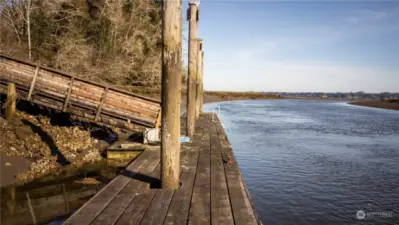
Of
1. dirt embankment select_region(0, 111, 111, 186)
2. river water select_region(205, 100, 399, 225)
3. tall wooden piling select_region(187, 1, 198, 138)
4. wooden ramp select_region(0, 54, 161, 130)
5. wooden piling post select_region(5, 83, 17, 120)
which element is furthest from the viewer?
tall wooden piling select_region(187, 1, 198, 138)

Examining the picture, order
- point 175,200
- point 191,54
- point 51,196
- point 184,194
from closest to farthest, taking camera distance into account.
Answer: point 175,200 < point 184,194 < point 51,196 < point 191,54

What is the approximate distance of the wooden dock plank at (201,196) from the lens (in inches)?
157

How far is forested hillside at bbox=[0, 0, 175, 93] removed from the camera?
14.7 meters

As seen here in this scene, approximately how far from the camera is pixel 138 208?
430 centimetres

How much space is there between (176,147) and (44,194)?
12.4ft

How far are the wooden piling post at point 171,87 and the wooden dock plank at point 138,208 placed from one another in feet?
1.26

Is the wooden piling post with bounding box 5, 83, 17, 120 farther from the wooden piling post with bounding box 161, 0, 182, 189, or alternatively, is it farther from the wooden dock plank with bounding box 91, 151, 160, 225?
the wooden piling post with bounding box 161, 0, 182, 189

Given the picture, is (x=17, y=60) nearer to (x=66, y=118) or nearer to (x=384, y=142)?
(x=66, y=118)

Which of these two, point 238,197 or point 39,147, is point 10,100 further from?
point 238,197

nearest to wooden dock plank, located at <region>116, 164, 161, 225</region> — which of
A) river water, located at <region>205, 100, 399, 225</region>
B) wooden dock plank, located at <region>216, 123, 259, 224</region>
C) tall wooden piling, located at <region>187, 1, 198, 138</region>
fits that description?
wooden dock plank, located at <region>216, 123, 259, 224</region>

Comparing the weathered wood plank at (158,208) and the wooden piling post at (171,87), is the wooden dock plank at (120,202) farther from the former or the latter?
the wooden piling post at (171,87)

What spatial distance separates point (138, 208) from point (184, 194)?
912 millimetres

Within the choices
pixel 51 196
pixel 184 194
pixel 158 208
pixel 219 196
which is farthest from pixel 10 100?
pixel 219 196

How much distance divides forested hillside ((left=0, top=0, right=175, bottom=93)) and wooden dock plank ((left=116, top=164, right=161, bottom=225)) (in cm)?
1137
